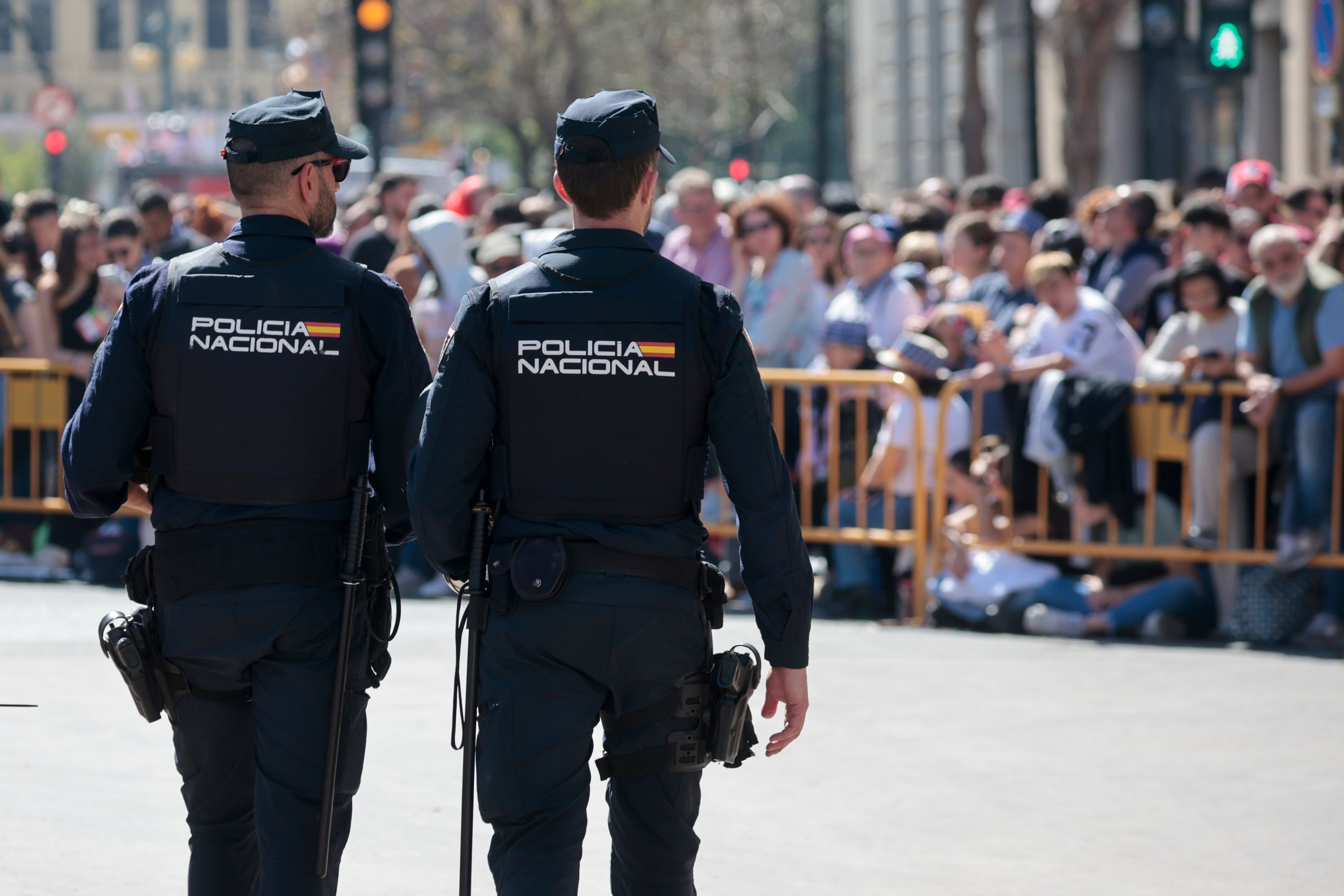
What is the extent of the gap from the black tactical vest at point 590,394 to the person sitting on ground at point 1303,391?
5.60 m

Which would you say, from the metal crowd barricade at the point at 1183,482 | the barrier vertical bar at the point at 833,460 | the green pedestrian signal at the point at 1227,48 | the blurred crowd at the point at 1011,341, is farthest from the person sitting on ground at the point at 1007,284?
the green pedestrian signal at the point at 1227,48

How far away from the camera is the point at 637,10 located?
133 feet

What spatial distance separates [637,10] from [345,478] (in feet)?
123

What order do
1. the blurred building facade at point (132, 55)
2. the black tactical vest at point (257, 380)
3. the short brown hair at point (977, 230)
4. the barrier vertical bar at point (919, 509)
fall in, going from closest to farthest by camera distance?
1. the black tactical vest at point (257, 380)
2. the barrier vertical bar at point (919, 509)
3. the short brown hair at point (977, 230)
4. the blurred building facade at point (132, 55)

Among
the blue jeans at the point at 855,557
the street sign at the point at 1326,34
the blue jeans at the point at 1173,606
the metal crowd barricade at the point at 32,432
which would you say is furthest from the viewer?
the street sign at the point at 1326,34

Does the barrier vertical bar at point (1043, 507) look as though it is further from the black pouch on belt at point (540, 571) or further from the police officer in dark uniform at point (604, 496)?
the black pouch on belt at point (540, 571)

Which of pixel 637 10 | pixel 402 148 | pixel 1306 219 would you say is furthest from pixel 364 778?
pixel 402 148

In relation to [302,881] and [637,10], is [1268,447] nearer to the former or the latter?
[302,881]

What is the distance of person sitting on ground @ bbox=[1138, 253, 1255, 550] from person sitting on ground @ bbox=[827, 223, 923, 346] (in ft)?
5.42

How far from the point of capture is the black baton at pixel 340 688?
Answer: 389 centimetres

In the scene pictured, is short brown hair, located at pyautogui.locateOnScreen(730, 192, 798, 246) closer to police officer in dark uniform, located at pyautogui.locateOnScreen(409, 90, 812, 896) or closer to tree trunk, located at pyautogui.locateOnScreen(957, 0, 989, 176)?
police officer in dark uniform, located at pyautogui.locateOnScreen(409, 90, 812, 896)

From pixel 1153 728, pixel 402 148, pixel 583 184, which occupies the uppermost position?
pixel 402 148

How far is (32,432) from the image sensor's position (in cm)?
1093

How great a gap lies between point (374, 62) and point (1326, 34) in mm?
8164
